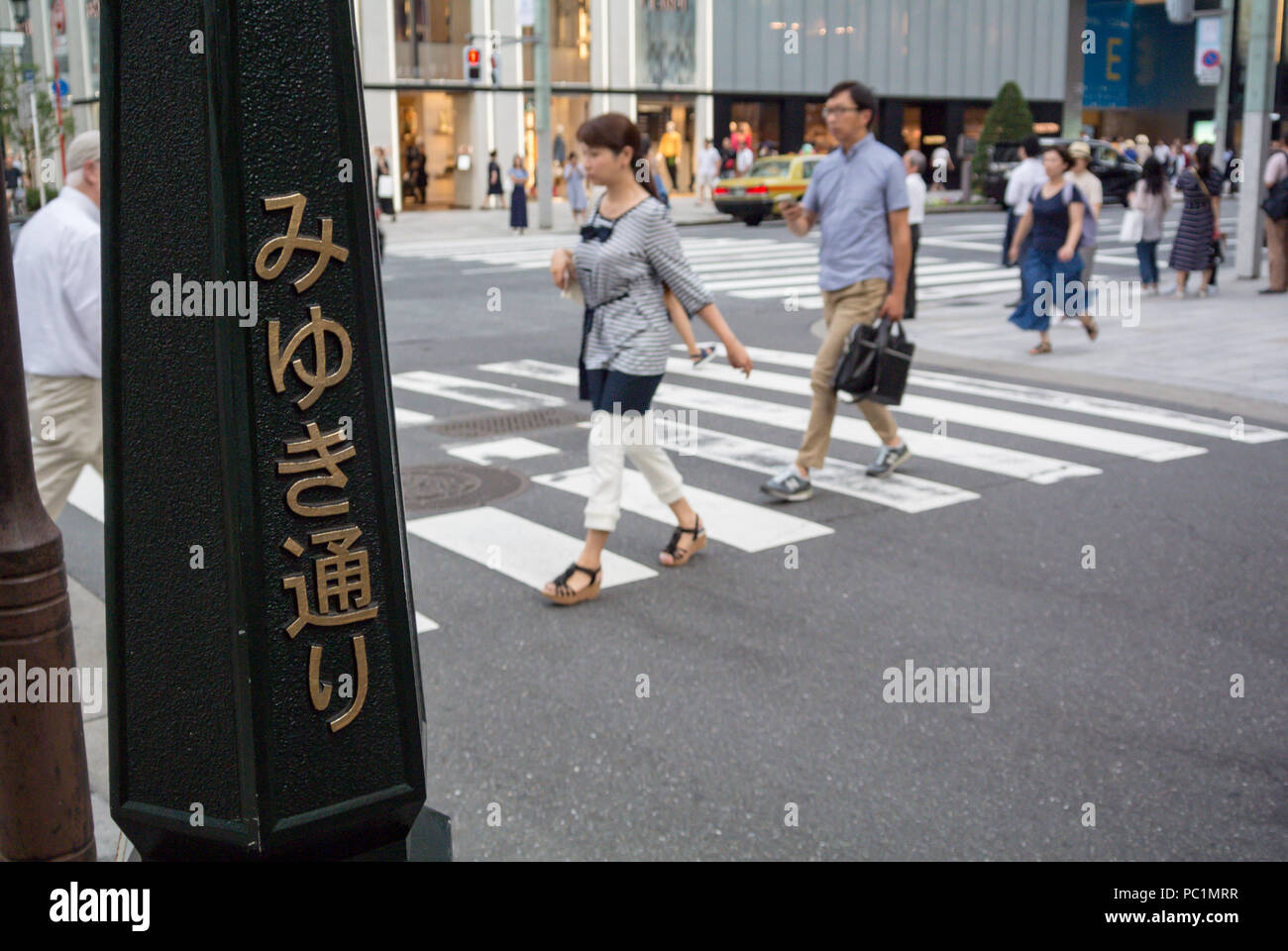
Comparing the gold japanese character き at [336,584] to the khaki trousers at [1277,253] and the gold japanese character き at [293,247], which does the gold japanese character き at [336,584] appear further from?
the khaki trousers at [1277,253]

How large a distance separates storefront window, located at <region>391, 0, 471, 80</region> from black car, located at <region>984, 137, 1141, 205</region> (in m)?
15.7

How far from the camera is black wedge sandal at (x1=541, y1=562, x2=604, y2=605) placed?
594 centimetres

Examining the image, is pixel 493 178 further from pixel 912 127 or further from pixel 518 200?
pixel 912 127

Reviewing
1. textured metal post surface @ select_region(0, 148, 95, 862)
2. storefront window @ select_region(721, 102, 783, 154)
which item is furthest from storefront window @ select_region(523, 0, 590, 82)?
textured metal post surface @ select_region(0, 148, 95, 862)

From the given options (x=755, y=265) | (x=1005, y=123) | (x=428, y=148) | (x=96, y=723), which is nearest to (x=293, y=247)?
(x=96, y=723)

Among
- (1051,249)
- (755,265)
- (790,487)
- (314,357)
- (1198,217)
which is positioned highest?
(314,357)

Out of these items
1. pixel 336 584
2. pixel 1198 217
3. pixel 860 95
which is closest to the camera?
pixel 336 584

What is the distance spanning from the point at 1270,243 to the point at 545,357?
952 centimetres

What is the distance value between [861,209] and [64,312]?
4268 millimetres

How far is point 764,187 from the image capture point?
3228cm

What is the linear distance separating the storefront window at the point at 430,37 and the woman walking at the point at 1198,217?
2790 centimetres

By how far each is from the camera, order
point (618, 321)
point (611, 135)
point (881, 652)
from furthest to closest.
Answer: point (618, 321) < point (611, 135) < point (881, 652)

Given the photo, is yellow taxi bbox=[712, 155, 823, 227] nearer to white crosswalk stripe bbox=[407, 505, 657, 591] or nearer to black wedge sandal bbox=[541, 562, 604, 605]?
white crosswalk stripe bbox=[407, 505, 657, 591]
